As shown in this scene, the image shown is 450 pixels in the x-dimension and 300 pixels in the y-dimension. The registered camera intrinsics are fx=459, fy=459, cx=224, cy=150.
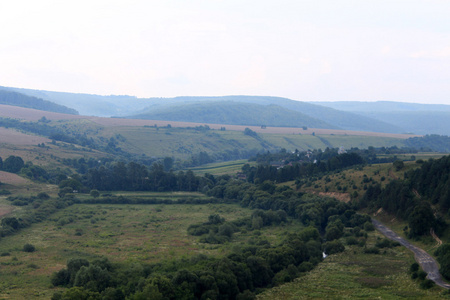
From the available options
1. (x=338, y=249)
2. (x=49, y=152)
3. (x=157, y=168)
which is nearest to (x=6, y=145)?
(x=49, y=152)

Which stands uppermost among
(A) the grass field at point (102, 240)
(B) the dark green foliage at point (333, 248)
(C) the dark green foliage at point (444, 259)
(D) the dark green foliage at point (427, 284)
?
(C) the dark green foliage at point (444, 259)

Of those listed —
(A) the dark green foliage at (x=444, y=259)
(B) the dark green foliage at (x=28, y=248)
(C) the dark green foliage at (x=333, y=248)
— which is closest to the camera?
(A) the dark green foliage at (x=444, y=259)

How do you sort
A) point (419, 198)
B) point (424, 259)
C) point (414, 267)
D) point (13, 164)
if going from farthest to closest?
point (13, 164) → point (419, 198) → point (424, 259) → point (414, 267)

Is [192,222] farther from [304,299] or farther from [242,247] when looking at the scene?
[304,299]

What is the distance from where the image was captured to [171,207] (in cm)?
11562

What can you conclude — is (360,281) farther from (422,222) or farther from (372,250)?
(422,222)

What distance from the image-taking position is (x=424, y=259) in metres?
58.8

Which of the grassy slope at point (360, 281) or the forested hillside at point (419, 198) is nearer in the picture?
the grassy slope at point (360, 281)

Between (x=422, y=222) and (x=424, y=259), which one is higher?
(x=422, y=222)

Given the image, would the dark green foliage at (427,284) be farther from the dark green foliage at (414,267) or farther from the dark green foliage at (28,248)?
the dark green foliage at (28,248)

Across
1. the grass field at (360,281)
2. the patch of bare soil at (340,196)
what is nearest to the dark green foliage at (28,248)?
the grass field at (360,281)

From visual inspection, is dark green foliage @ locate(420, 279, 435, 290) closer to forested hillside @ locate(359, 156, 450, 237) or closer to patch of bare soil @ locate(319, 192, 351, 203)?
forested hillside @ locate(359, 156, 450, 237)

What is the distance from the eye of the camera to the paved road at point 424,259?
50.2 metres

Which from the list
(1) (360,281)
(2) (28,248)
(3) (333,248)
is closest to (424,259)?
(1) (360,281)
